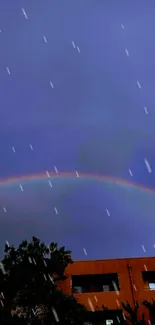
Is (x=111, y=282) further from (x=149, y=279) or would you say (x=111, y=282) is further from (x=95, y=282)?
(x=149, y=279)

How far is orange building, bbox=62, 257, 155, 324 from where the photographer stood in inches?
920

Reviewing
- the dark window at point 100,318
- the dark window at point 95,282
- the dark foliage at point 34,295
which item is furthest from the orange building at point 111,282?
the dark foliage at point 34,295

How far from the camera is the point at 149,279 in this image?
2517 centimetres

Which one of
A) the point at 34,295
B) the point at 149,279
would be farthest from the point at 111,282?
the point at 34,295

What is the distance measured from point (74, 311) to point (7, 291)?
166 inches

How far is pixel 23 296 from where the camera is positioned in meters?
19.6

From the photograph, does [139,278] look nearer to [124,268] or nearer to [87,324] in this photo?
[124,268]

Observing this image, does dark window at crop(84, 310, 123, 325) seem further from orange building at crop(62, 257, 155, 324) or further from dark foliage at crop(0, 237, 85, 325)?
Answer: dark foliage at crop(0, 237, 85, 325)

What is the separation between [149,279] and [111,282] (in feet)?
9.54

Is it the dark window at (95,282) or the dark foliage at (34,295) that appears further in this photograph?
the dark window at (95,282)

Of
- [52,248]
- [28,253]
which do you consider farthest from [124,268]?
[28,253]

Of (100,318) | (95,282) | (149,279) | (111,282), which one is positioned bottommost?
(100,318)

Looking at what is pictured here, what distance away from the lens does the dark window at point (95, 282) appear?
25.2 metres

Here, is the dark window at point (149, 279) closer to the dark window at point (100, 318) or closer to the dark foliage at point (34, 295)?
the dark window at point (100, 318)
